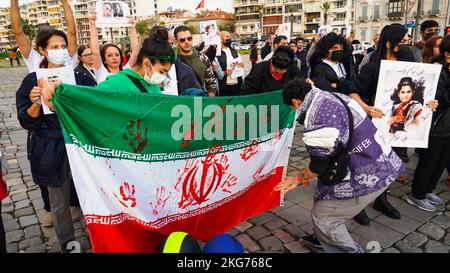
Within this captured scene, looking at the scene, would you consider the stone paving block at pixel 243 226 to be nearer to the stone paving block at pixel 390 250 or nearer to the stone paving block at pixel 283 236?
the stone paving block at pixel 283 236

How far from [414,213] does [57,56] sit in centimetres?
417

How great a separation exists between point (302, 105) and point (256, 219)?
1.80m

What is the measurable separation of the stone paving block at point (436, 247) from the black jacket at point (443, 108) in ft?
4.12

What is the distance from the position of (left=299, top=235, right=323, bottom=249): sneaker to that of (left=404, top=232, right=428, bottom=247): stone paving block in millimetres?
929

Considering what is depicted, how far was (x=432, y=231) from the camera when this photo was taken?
3469 millimetres

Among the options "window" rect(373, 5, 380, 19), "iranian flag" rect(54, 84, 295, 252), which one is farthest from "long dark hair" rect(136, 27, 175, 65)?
"window" rect(373, 5, 380, 19)

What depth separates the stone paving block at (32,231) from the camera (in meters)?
3.60

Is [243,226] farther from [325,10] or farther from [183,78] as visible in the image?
[325,10]

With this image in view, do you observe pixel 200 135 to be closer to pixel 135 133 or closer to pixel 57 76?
pixel 135 133

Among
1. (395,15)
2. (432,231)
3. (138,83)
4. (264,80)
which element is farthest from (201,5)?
(395,15)

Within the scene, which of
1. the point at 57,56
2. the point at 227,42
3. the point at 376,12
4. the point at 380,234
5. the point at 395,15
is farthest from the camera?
the point at 376,12

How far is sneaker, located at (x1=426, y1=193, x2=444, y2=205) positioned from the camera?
159 inches

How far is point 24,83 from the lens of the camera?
8.83 ft

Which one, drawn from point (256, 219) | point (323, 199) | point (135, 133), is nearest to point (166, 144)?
point (135, 133)
